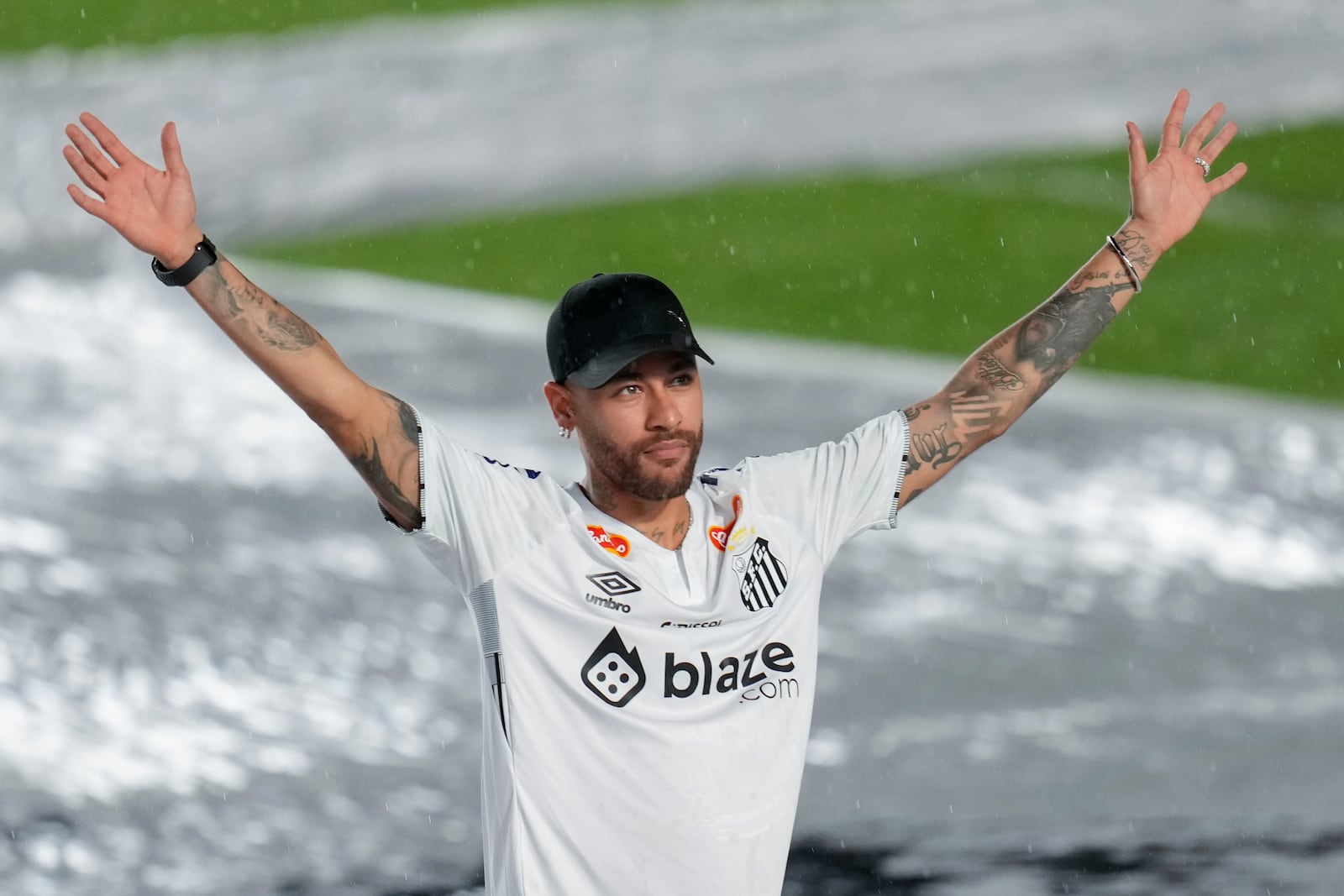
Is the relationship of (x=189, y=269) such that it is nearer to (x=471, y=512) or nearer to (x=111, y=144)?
(x=111, y=144)

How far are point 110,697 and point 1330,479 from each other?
4.48m

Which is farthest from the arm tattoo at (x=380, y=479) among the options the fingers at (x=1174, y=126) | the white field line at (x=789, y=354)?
the white field line at (x=789, y=354)

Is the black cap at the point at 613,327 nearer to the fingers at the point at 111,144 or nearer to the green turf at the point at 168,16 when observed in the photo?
the fingers at the point at 111,144

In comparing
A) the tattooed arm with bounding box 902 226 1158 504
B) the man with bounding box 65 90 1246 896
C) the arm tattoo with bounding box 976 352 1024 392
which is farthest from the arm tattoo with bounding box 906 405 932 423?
the man with bounding box 65 90 1246 896

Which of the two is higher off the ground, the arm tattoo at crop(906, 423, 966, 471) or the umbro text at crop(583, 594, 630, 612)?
the arm tattoo at crop(906, 423, 966, 471)

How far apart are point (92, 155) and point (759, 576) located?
1.16m

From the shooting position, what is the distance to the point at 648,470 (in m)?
2.45

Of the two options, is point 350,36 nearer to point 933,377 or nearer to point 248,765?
point 933,377

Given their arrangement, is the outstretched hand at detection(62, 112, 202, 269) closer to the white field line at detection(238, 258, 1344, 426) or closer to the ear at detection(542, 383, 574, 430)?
the ear at detection(542, 383, 574, 430)

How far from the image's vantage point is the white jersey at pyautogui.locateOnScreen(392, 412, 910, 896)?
2.36 meters

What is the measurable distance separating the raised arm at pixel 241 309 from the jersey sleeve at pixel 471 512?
0.18ft

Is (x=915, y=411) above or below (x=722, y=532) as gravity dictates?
above

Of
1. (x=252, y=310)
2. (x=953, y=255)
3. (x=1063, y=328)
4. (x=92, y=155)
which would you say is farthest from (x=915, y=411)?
(x=953, y=255)

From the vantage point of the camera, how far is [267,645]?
16.5 feet
